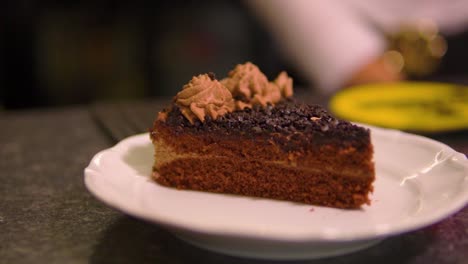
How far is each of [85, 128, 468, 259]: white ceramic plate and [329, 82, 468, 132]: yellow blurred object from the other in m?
0.38

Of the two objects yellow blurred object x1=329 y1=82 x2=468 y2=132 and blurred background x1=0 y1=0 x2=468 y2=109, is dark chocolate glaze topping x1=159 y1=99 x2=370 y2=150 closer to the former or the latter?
yellow blurred object x1=329 y1=82 x2=468 y2=132

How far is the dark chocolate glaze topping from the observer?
1266 millimetres

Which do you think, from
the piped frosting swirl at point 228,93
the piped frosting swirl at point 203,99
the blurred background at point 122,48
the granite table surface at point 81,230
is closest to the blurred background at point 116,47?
the blurred background at point 122,48

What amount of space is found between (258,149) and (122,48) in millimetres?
2376

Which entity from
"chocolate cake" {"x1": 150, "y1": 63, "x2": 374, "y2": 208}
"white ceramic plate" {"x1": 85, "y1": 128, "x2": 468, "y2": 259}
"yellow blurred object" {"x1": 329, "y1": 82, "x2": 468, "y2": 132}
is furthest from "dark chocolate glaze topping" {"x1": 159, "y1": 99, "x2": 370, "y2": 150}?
"yellow blurred object" {"x1": 329, "y1": 82, "x2": 468, "y2": 132}

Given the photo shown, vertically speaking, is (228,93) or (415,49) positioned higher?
(228,93)

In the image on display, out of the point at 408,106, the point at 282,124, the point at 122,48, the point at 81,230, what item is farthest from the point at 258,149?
the point at 122,48

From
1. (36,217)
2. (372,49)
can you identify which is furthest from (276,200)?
(372,49)

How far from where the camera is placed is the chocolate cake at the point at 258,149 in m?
1.26

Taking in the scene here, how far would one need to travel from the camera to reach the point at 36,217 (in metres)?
1.28

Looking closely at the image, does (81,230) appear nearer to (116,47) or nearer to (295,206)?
(295,206)

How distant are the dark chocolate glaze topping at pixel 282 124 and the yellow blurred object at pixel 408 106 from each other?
0.64 meters

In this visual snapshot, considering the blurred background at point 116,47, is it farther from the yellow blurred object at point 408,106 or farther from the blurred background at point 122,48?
the yellow blurred object at point 408,106

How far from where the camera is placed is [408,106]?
7.11ft
